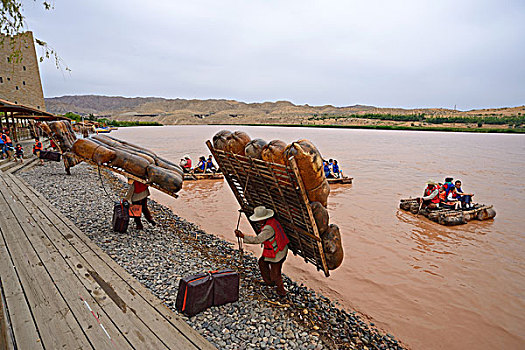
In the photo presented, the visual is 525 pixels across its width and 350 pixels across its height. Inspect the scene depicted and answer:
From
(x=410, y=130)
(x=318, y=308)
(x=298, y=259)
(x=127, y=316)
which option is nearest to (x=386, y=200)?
(x=298, y=259)

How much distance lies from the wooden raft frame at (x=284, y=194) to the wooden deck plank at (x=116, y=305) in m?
2.44

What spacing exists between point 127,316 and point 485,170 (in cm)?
2945

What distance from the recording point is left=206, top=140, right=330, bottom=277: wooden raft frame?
176 inches

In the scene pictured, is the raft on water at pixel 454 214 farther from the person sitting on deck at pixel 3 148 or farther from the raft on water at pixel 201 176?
the person sitting on deck at pixel 3 148

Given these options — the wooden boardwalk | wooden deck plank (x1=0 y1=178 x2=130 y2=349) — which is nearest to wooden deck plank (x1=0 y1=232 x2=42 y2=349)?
the wooden boardwalk

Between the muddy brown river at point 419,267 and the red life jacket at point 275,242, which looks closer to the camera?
the red life jacket at point 275,242

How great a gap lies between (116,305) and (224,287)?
154 centimetres

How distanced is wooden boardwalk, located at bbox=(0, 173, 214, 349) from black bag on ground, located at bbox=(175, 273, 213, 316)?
6.9 inches

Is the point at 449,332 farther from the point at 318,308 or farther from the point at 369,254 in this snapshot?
the point at 369,254

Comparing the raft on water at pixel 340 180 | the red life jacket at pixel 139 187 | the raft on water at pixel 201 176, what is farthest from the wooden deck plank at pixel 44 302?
the raft on water at pixel 340 180

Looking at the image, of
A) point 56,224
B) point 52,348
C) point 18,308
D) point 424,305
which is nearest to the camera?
point 52,348

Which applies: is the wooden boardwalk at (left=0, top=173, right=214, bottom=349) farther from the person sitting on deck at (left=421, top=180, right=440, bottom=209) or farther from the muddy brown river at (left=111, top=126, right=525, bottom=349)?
the person sitting on deck at (left=421, top=180, right=440, bottom=209)

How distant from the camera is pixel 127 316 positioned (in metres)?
3.93

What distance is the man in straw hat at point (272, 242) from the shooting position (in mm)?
4818
